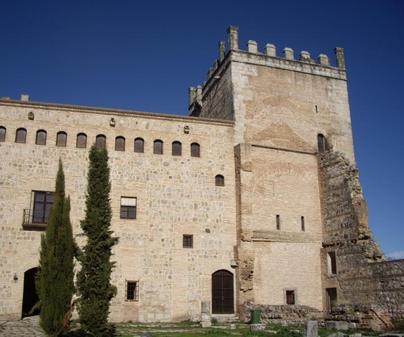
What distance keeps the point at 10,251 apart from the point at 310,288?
15.2 metres

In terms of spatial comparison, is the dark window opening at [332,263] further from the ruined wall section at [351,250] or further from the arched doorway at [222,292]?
the arched doorway at [222,292]

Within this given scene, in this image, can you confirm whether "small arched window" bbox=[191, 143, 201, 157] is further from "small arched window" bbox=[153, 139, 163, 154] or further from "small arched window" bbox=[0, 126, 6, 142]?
"small arched window" bbox=[0, 126, 6, 142]

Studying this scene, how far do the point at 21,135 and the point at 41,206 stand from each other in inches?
146

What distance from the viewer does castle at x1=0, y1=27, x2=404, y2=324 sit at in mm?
22983

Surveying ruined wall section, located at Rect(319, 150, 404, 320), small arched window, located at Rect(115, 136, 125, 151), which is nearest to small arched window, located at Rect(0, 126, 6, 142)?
small arched window, located at Rect(115, 136, 125, 151)

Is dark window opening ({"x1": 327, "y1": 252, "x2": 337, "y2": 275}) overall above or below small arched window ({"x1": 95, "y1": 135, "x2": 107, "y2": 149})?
below

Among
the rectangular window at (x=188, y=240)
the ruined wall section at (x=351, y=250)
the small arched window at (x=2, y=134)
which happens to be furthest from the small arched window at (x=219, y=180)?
the small arched window at (x=2, y=134)

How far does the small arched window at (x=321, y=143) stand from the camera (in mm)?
28438

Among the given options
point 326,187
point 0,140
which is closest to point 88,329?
point 0,140

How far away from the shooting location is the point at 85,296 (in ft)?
51.5

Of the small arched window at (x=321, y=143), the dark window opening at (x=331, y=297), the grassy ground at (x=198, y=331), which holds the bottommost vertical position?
the grassy ground at (x=198, y=331)

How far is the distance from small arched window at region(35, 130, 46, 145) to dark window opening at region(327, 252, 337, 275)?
1606 centimetres

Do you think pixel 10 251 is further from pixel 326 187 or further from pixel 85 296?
pixel 326 187

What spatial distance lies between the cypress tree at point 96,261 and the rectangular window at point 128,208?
7260mm
